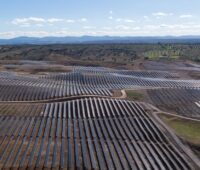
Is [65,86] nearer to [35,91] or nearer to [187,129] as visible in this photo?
[35,91]

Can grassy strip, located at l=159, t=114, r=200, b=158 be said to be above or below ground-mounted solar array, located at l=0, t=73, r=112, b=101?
below

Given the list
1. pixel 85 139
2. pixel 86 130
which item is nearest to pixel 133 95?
pixel 86 130

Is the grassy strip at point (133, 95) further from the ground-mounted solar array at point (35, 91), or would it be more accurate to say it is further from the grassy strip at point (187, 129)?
the grassy strip at point (187, 129)

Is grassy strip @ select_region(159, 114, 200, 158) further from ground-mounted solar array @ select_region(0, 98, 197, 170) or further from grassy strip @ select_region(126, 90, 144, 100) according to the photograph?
grassy strip @ select_region(126, 90, 144, 100)

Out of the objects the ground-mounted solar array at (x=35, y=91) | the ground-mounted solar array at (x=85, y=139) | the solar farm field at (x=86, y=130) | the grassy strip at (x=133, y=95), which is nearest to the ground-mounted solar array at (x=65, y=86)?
the ground-mounted solar array at (x=35, y=91)

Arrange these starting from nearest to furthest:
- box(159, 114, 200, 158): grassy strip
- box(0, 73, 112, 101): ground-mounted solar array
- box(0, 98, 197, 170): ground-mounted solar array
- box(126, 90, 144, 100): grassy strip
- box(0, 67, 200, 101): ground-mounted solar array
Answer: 1. box(0, 98, 197, 170): ground-mounted solar array
2. box(159, 114, 200, 158): grassy strip
3. box(0, 73, 112, 101): ground-mounted solar array
4. box(0, 67, 200, 101): ground-mounted solar array
5. box(126, 90, 144, 100): grassy strip

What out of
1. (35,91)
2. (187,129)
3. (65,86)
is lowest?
(187,129)

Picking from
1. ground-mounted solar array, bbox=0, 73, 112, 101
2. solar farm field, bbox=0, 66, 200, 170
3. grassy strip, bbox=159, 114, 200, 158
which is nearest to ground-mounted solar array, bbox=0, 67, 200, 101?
ground-mounted solar array, bbox=0, 73, 112, 101
